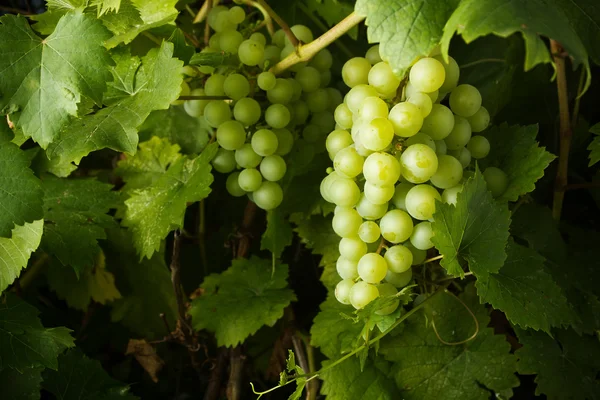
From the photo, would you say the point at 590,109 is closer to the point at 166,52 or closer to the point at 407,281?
the point at 407,281

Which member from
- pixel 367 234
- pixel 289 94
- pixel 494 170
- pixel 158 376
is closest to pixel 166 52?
pixel 289 94

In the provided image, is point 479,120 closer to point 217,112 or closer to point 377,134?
point 377,134

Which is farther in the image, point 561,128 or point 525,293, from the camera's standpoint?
point 561,128

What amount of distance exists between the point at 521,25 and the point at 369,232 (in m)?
0.31

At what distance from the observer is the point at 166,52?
29.3 inches

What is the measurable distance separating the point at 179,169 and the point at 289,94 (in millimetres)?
214

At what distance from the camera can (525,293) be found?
73 centimetres

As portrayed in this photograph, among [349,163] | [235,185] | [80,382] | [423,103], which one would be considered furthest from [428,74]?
[80,382]

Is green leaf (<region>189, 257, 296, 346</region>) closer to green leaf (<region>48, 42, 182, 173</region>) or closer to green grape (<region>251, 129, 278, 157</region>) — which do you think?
green grape (<region>251, 129, 278, 157</region>)

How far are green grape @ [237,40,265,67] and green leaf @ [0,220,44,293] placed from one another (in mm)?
370

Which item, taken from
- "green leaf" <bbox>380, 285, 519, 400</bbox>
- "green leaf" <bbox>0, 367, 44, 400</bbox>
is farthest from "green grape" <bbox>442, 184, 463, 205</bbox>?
"green leaf" <bbox>0, 367, 44, 400</bbox>

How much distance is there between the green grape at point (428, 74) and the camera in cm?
66

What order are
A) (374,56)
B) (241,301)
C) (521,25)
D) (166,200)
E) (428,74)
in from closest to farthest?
(521,25) → (428,74) → (374,56) → (166,200) → (241,301)

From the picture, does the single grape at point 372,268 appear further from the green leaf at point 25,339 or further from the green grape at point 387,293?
the green leaf at point 25,339
